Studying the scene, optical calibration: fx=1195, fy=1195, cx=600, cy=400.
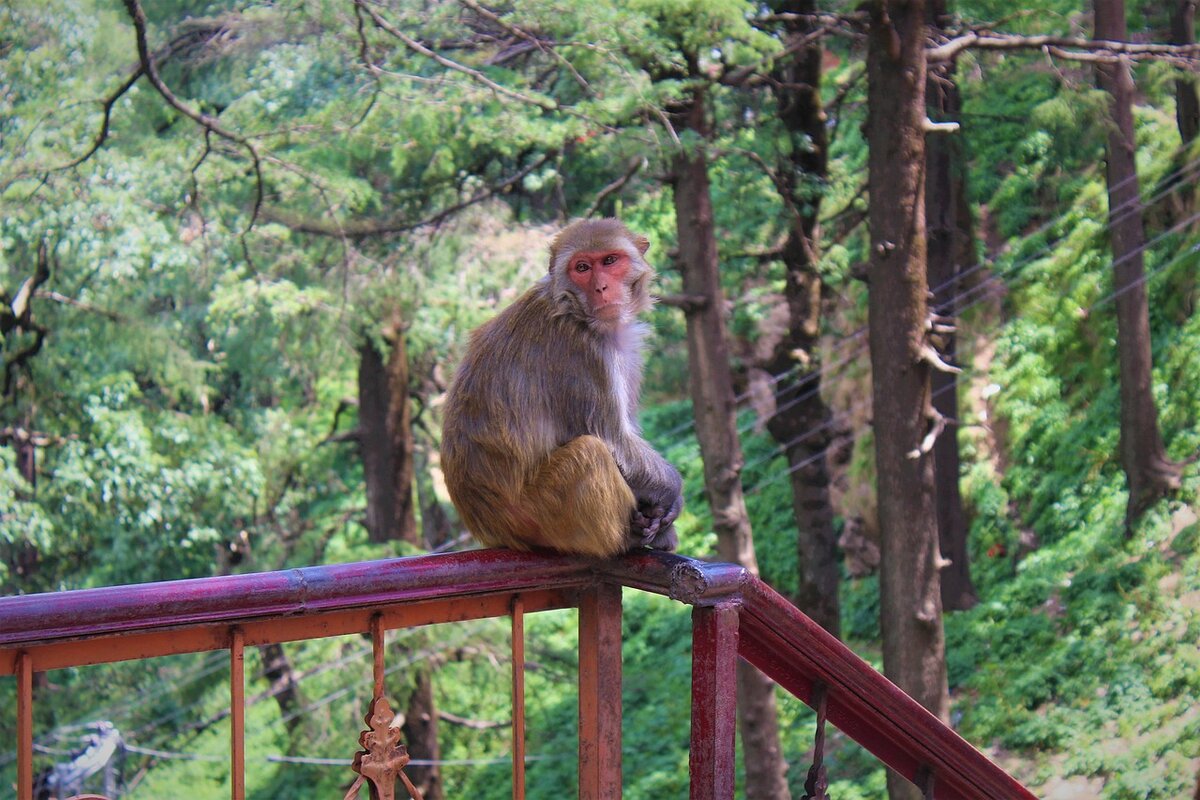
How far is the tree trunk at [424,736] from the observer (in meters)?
10.2

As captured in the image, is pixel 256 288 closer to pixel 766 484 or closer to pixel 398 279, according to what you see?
pixel 398 279

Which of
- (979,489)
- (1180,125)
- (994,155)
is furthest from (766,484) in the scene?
(1180,125)

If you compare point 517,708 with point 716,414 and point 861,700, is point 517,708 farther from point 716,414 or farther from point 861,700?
point 716,414

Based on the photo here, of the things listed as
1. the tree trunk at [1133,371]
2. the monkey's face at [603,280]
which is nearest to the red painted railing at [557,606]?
the monkey's face at [603,280]

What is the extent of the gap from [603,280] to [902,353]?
114 inches

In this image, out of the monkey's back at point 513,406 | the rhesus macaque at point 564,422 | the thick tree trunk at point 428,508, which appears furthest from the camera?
the thick tree trunk at point 428,508

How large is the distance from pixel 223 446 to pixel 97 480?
1.20 metres

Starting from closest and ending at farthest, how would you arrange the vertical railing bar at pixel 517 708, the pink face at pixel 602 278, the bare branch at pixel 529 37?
the vertical railing bar at pixel 517 708 < the pink face at pixel 602 278 < the bare branch at pixel 529 37

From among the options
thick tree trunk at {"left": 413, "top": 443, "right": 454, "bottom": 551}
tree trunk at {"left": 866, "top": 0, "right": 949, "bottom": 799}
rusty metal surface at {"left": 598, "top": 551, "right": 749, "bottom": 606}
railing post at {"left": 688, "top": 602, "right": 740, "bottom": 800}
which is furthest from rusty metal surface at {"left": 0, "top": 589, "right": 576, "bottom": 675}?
thick tree trunk at {"left": 413, "top": 443, "right": 454, "bottom": 551}

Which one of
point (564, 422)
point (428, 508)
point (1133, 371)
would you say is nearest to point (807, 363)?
point (1133, 371)

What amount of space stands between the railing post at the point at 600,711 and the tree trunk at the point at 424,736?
8.41 m

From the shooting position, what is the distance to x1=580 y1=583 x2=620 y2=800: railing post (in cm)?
190

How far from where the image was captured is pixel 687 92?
24.2 feet

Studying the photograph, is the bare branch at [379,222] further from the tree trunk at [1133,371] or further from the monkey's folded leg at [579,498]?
the monkey's folded leg at [579,498]
